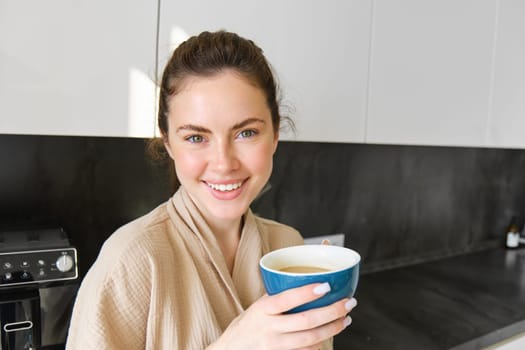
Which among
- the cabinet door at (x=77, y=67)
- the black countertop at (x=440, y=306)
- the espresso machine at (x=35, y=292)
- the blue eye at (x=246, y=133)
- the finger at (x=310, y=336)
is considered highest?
the cabinet door at (x=77, y=67)

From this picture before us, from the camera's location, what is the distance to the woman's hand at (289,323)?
49 cm

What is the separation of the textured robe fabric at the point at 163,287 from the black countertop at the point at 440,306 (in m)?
0.55

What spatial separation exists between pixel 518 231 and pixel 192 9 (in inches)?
85.2

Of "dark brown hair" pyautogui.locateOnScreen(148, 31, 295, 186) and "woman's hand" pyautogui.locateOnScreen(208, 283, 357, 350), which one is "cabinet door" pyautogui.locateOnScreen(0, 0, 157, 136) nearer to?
"dark brown hair" pyautogui.locateOnScreen(148, 31, 295, 186)

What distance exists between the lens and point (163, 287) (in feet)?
2.23

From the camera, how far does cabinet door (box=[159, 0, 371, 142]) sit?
3.12ft

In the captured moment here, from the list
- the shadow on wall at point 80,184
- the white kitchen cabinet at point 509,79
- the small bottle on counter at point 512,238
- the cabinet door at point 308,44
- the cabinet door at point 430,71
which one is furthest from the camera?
the small bottle on counter at point 512,238

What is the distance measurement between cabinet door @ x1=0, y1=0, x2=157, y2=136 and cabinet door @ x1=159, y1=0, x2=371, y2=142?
0.06 m

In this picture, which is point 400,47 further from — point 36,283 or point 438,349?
point 36,283

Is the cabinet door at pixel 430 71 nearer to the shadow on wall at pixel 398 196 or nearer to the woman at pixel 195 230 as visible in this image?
the shadow on wall at pixel 398 196

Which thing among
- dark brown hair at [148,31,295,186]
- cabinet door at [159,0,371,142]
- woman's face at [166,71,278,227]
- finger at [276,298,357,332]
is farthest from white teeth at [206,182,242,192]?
cabinet door at [159,0,371,142]

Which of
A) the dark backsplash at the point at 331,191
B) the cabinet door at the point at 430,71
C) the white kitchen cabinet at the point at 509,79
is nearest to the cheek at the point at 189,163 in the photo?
the dark backsplash at the point at 331,191

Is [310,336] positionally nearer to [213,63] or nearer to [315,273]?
[315,273]

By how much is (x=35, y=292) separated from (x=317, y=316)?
0.62 metres
